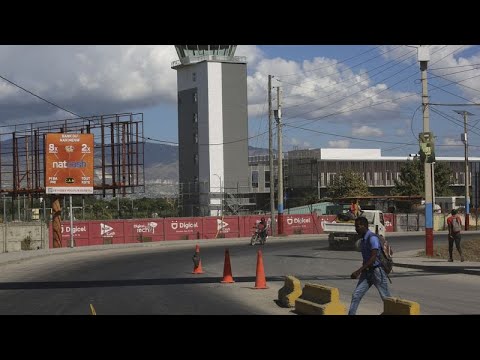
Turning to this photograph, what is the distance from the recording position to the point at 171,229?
53.1 metres

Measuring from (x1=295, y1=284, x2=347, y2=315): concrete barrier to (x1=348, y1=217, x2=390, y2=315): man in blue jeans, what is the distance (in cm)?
69

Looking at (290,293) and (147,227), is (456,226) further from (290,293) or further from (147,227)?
(147,227)

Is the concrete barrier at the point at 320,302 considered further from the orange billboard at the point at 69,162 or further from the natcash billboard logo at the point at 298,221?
the natcash billboard logo at the point at 298,221

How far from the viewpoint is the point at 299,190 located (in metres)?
118

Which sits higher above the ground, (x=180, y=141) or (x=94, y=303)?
(x=180, y=141)

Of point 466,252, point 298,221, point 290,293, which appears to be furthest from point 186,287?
point 298,221

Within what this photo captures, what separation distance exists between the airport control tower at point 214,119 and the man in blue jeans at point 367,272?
94.8 metres

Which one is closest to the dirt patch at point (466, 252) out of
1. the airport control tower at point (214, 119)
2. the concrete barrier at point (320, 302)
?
the concrete barrier at point (320, 302)

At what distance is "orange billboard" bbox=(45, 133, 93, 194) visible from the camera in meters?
45.8

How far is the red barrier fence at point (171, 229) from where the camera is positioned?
48531 millimetres
